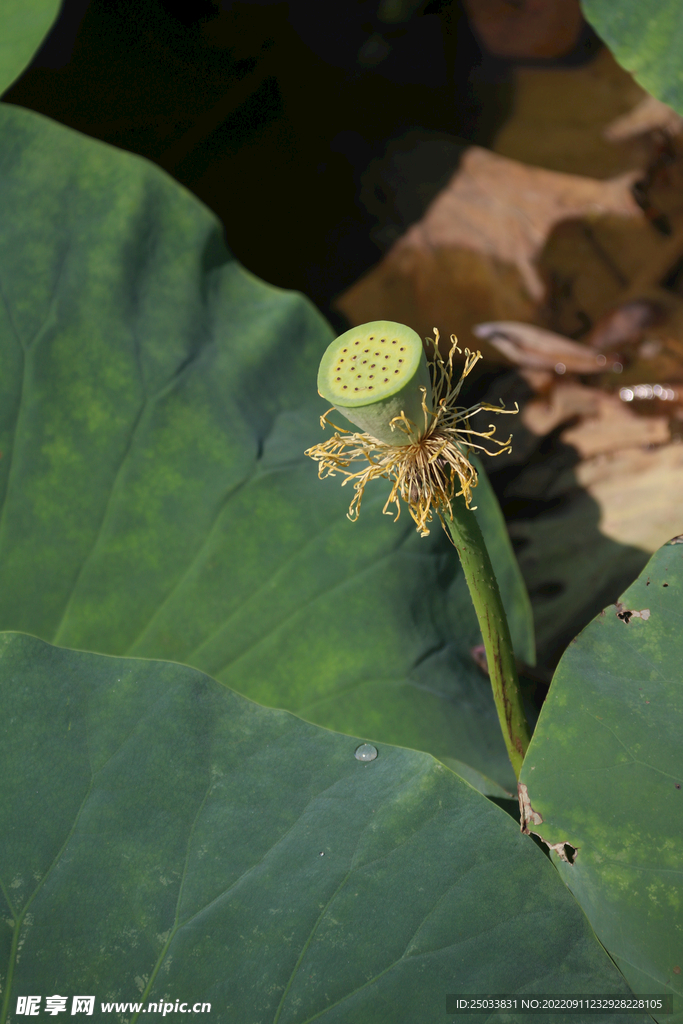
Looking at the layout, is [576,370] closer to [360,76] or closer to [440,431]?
[360,76]

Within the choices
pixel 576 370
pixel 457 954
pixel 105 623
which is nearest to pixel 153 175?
pixel 105 623

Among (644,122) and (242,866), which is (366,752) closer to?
(242,866)

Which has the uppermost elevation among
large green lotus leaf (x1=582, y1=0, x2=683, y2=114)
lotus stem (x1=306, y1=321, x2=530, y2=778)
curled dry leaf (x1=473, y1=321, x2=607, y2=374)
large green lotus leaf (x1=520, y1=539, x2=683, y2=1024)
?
lotus stem (x1=306, y1=321, x2=530, y2=778)

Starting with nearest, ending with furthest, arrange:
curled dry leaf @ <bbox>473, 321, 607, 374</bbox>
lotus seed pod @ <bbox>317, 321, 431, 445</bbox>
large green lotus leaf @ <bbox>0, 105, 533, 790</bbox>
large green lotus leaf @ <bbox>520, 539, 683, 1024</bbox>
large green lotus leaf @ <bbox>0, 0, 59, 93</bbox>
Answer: lotus seed pod @ <bbox>317, 321, 431, 445</bbox> → large green lotus leaf @ <bbox>520, 539, 683, 1024</bbox> → large green lotus leaf @ <bbox>0, 105, 533, 790</bbox> → large green lotus leaf @ <bbox>0, 0, 59, 93</bbox> → curled dry leaf @ <bbox>473, 321, 607, 374</bbox>

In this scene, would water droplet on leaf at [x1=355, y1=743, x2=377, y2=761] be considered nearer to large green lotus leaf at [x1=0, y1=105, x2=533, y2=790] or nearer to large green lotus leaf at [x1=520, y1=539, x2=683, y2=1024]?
large green lotus leaf at [x1=520, y1=539, x2=683, y2=1024]

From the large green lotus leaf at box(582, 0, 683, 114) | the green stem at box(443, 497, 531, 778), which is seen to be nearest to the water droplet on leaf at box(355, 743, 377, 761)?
the green stem at box(443, 497, 531, 778)

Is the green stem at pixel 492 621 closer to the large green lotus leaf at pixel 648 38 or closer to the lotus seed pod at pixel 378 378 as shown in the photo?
the lotus seed pod at pixel 378 378

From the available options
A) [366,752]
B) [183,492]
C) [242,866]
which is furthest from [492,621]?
[183,492]
